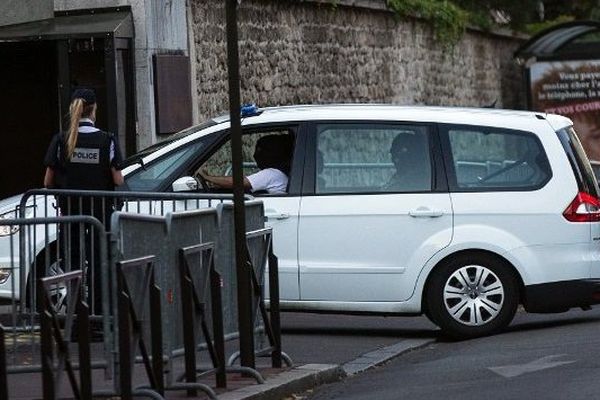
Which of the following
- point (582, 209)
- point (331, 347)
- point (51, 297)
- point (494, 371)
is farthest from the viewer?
point (582, 209)

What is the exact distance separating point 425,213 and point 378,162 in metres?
0.58

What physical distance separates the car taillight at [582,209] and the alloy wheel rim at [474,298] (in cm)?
77

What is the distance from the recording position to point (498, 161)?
1410cm

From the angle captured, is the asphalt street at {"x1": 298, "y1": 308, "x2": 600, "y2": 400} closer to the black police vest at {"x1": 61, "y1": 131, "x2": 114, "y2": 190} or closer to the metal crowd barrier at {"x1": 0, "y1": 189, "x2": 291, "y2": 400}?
the metal crowd barrier at {"x1": 0, "y1": 189, "x2": 291, "y2": 400}

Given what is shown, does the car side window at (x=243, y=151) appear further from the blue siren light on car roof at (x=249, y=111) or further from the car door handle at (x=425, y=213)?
the car door handle at (x=425, y=213)

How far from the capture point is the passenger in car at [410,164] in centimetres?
1408

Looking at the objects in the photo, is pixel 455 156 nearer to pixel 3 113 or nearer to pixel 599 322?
pixel 599 322

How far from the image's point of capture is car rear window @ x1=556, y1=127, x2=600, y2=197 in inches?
552

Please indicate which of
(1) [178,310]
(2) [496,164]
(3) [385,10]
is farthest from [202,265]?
(3) [385,10]

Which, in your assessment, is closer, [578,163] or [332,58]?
[578,163]

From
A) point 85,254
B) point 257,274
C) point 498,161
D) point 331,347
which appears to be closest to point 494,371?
point 257,274

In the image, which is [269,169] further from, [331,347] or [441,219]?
[331,347]

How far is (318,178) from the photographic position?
14203 mm

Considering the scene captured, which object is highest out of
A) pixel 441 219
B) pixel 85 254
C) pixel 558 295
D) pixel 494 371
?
pixel 85 254
